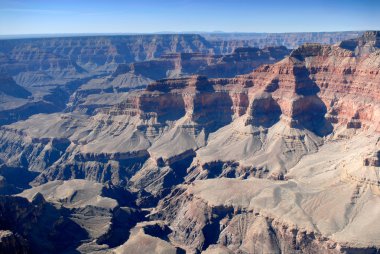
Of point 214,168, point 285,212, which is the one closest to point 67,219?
point 285,212

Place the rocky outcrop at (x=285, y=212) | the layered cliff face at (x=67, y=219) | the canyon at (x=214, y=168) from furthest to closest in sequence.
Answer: the canyon at (x=214, y=168), the rocky outcrop at (x=285, y=212), the layered cliff face at (x=67, y=219)

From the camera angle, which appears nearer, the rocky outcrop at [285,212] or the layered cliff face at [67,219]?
the layered cliff face at [67,219]

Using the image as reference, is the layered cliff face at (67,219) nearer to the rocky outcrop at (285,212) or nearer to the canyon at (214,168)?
the canyon at (214,168)

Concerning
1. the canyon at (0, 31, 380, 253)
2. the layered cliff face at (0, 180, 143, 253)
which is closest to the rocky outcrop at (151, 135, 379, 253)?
the canyon at (0, 31, 380, 253)

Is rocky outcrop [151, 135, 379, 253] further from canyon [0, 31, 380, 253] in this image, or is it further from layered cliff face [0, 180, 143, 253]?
layered cliff face [0, 180, 143, 253]

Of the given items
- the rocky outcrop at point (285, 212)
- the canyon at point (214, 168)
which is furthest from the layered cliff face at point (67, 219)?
the rocky outcrop at point (285, 212)

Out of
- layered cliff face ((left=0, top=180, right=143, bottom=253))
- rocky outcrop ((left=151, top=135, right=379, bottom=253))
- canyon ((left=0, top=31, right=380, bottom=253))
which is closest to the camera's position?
layered cliff face ((left=0, top=180, right=143, bottom=253))

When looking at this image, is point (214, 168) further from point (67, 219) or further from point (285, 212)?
point (67, 219)

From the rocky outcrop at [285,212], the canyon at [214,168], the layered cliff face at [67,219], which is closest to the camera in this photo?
the layered cliff face at [67,219]
